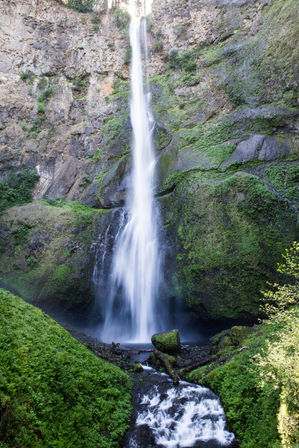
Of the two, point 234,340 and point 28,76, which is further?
point 28,76

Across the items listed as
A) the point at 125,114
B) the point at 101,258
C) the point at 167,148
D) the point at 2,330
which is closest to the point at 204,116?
the point at 167,148

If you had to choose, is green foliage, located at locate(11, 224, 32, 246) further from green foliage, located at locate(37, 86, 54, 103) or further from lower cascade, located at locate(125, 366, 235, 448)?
lower cascade, located at locate(125, 366, 235, 448)

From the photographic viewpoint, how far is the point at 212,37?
61.8 feet

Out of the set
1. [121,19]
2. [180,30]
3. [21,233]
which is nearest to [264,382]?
[21,233]

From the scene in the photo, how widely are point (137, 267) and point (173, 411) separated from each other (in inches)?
318

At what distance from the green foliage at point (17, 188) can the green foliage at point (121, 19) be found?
1502 centimetres

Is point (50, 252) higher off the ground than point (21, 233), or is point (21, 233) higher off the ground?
point (21, 233)

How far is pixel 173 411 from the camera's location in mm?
5887

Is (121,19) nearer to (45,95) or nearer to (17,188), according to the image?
(45,95)

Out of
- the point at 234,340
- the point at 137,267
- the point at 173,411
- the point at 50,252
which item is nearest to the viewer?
the point at 173,411

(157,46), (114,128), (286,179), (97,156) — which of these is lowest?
(286,179)

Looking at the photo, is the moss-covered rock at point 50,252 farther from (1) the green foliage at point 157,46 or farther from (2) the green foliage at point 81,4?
(2) the green foliage at point 81,4

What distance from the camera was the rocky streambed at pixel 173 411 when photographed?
516 cm

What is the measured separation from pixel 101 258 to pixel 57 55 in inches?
733
